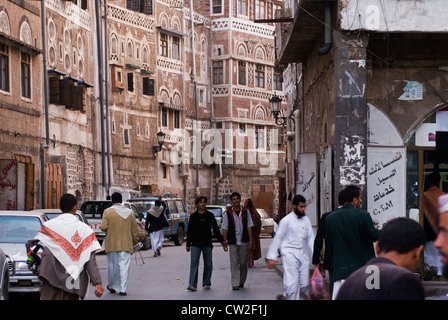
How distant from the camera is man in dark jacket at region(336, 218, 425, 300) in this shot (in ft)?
16.5

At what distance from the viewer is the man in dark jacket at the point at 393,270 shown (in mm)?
5039

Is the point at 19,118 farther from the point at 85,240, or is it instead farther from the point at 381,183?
the point at 85,240

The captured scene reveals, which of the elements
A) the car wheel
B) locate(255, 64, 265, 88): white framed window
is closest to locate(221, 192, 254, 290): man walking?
the car wheel

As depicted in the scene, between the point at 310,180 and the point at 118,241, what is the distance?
4365 mm

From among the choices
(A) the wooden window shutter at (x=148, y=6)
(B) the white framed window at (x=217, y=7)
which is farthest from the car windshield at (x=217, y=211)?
(B) the white framed window at (x=217, y=7)

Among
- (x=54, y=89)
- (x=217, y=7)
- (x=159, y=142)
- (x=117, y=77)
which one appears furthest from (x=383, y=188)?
(x=217, y=7)

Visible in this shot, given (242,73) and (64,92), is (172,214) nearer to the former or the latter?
(64,92)

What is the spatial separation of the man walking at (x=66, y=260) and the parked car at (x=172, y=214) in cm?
2611

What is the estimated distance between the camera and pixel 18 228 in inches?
671

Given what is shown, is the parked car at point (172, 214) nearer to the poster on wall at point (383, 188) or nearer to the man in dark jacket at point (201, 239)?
the man in dark jacket at point (201, 239)

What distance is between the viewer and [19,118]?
104 feet

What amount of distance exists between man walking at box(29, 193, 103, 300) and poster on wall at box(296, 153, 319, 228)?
9773 mm
